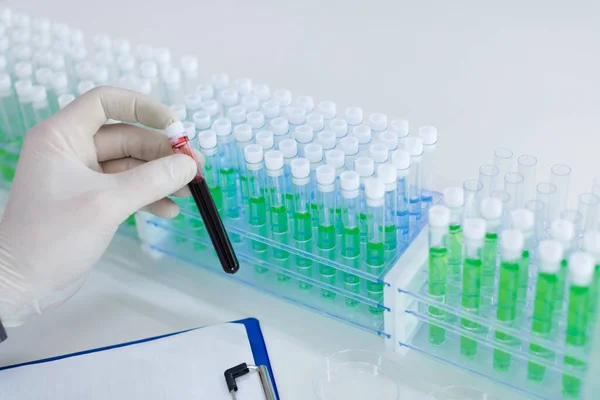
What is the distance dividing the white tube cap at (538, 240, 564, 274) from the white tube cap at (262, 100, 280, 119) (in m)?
0.71

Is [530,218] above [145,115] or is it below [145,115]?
below

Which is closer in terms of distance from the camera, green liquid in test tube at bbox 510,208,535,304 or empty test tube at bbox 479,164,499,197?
green liquid in test tube at bbox 510,208,535,304

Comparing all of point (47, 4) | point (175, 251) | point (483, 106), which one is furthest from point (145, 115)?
point (47, 4)

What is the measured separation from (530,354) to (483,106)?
0.97 metres

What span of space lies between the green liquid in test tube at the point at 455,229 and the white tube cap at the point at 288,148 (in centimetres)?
36

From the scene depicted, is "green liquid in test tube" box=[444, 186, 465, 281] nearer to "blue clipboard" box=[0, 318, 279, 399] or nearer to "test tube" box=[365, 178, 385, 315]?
"test tube" box=[365, 178, 385, 315]

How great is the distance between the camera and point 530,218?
1191 mm

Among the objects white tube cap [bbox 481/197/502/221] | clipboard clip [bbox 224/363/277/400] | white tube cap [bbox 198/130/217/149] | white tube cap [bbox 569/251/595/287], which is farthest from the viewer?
white tube cap [bbox 198/130/217/149]

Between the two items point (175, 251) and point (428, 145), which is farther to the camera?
point (175, 251)

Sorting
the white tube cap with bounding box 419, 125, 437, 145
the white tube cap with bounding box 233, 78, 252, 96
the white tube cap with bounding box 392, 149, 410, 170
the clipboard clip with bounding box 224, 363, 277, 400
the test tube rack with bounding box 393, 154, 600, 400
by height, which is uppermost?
the white tube cap with bounding box 233, 78, 252, 96

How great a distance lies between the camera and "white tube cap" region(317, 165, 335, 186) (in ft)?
4.51

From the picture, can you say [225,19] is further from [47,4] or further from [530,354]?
[530,354]

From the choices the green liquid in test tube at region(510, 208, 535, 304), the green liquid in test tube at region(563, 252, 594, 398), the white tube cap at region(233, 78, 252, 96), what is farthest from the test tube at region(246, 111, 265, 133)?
the green liquid in test tube at region(563, 252, 594, 398)

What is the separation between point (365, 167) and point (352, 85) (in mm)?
859
